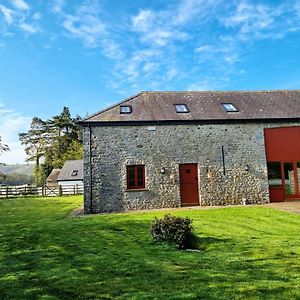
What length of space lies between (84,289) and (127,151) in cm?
1192

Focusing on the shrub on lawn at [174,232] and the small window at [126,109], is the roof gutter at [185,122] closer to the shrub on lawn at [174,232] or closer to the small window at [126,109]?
the small window at [126,109]

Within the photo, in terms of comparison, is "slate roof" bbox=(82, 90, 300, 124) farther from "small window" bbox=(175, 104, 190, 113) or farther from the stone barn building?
"small window" bbox=(175, 104, 190, 113)

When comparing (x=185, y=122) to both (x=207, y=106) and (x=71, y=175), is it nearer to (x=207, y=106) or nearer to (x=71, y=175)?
(x=207, y=106)

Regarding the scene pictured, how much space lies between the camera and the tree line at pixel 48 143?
166 ft

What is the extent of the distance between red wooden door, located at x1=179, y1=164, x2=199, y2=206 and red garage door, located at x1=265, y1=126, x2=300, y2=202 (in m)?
4.21

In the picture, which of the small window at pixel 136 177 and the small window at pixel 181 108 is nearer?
the small window at pixel 136 177

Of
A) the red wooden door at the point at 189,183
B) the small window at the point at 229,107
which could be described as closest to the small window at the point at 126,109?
the red wooden door at the point at 189,183

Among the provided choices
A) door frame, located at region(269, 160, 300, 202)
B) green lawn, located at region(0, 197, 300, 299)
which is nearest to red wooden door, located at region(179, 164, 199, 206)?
door frame, located at region(269, 160, 300, 202)

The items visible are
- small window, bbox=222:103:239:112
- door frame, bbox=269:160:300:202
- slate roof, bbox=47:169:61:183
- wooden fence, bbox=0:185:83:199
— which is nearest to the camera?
door frame, bbox=269:160:300:202

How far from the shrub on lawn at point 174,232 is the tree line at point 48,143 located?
4342 centimetres

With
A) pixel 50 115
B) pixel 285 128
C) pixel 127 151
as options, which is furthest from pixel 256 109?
pixel 50 115

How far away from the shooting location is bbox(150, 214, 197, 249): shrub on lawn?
750cm

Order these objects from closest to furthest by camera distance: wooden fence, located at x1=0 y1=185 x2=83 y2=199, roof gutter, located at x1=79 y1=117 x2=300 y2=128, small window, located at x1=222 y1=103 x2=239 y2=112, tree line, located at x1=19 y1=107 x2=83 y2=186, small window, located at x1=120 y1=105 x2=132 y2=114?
roof gutter, located at x1=79 y1=117 x2=300 y2=128
small window, located at x1=120 y1=105 x2=132 y2=114
small window, located at x1=222 y1=103 x2=239 y2=112
wooden fence, located at x1=0 y1=185 x2=83 y2=199
tree line, located at x1=19 y1=107 x2=83 y2=186

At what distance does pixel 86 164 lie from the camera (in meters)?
15.8
